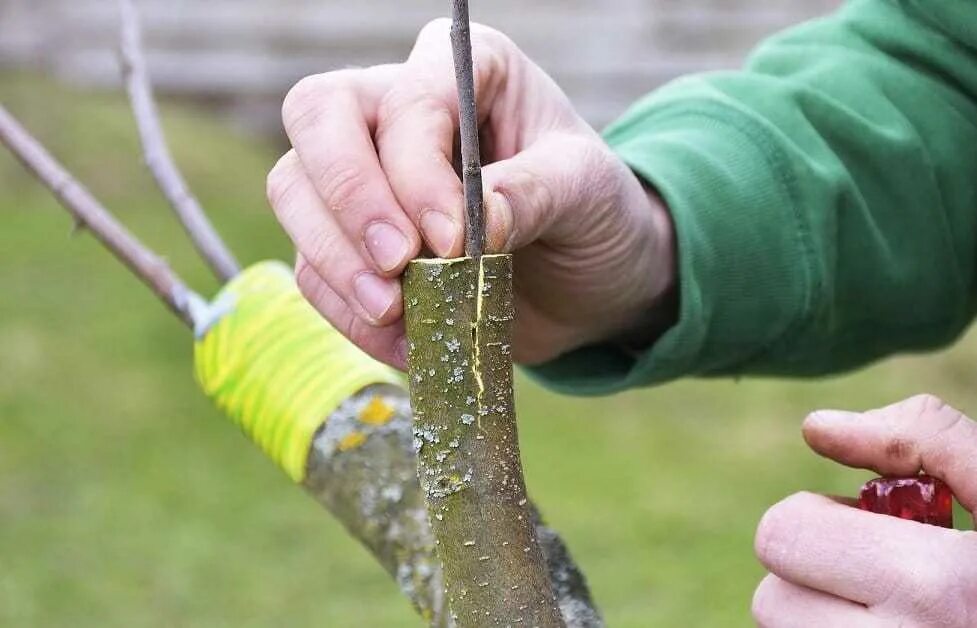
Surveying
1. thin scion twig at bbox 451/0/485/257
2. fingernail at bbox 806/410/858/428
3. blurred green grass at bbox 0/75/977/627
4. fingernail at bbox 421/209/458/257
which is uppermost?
thin scion twig at bbox 451/0/485/257

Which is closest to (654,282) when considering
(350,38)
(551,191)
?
(551,191)

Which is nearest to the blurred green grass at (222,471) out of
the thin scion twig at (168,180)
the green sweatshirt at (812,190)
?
the green sweatshirt at (812,190)

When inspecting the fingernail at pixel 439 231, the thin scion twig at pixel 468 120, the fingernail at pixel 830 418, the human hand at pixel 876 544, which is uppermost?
the thin scion twig at pixel 468 120

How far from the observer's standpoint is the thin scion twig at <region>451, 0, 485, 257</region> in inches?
23.8

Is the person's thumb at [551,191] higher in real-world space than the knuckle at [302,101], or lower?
lower

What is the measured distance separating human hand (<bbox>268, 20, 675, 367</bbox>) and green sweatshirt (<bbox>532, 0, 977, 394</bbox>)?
9cm

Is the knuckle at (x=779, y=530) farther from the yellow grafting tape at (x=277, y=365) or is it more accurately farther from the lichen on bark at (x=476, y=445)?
the yellow grafting tape at (x=277, y=365)

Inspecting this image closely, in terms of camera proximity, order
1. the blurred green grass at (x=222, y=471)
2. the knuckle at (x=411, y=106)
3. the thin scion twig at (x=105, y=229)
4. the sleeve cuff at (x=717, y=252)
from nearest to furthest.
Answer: the knuckle at (x=411, y=106) → the thin scion twig at (x=105, y=229) → the sleeve cuff at (x=717, y=252) → the blurred green grass at (x=222, y=471)

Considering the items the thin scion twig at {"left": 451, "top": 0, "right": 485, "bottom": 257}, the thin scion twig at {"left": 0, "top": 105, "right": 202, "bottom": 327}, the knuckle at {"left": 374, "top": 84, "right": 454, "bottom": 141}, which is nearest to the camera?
the thin scion twig at {"left": 451, "top": 0, "right": 485, "bottom": 257}

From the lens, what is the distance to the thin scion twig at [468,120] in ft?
1.99

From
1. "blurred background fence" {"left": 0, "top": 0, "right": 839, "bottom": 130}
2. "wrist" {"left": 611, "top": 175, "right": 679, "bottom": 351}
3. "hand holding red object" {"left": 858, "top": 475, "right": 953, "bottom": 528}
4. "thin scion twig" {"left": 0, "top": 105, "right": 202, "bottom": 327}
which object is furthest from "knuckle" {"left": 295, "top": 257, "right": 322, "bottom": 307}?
"blurred background fence" {"left": 0, "top": 0, "right": 839, "bottom": 130}

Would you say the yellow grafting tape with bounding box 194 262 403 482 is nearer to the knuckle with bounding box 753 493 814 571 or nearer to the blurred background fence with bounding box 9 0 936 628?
the knuckle with bounding box 753 493 814 571

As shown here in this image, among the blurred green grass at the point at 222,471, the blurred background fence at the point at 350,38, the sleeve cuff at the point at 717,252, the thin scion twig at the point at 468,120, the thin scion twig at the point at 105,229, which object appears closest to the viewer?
the thin scion twig at the point at 468,120

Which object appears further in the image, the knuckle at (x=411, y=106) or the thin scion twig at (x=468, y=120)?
the knuckle at (x=411, y=106)
